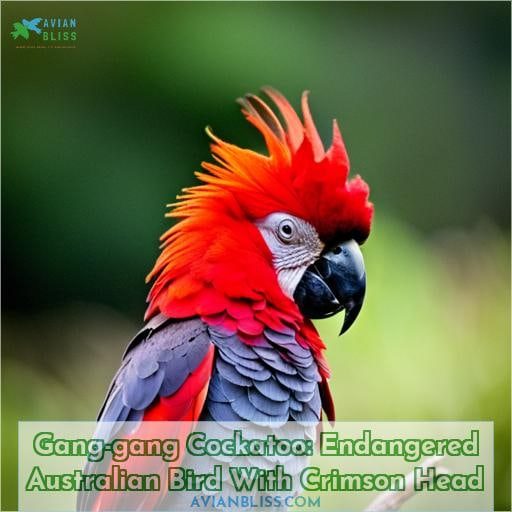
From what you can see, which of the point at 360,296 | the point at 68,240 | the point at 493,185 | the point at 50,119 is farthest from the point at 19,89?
the point at 493,185

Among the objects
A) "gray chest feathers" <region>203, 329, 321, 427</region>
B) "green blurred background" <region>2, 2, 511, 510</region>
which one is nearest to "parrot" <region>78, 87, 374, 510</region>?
"gray chest feathers" <region>203, 329, 321, 427</region>

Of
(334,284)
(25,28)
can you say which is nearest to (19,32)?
(25,28)

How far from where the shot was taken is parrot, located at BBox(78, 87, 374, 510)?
1.32 m

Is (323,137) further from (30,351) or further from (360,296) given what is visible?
(30,351)

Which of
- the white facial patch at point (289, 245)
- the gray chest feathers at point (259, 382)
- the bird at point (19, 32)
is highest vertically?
the bird at point (19, 32)

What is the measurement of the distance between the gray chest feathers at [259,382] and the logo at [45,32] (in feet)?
2.66

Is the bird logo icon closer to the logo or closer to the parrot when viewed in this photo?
the logo

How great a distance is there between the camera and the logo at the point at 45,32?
1651mm

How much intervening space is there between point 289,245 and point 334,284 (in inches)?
4.6

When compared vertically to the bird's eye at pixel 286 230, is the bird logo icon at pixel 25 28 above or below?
above

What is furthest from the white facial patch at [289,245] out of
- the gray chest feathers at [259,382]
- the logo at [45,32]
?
the logo at [45,32]

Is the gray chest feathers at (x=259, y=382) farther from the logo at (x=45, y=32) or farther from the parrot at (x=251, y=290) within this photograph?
the logo at (x=45, y=32)

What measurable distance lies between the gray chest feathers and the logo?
0.81m

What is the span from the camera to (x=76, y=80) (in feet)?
5.50
